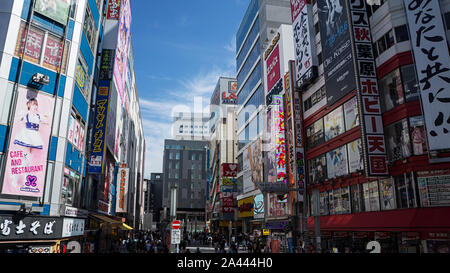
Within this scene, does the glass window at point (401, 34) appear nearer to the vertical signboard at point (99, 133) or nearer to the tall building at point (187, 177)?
the vertical signboard at point (99, 133)

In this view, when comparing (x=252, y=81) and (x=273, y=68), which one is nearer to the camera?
(x=273, y=68)

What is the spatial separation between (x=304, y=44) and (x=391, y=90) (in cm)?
1436

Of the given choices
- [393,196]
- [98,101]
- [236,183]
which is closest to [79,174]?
[98,101]

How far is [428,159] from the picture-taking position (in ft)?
58.2

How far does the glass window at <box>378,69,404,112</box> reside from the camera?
20344 millimetres

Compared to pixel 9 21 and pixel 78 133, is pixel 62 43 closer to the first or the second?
pixel 9 21

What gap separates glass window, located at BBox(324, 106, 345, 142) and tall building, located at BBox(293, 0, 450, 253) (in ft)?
0.29

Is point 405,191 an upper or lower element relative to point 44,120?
lower

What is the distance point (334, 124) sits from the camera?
28.0 metres

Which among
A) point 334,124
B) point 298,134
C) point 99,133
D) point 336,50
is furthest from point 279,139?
point 99,133

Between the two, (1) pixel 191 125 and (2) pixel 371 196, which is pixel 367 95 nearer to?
(2) pixel 371 196

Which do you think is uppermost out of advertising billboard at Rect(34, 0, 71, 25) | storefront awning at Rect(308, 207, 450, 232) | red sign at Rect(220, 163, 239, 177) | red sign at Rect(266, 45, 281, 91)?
red sign at Rect(266, 45, 281, 91)

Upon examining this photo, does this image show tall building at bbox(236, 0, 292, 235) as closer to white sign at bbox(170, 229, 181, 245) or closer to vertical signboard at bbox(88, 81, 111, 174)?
vertical signboard at bbox(88, 81, 111, 174)

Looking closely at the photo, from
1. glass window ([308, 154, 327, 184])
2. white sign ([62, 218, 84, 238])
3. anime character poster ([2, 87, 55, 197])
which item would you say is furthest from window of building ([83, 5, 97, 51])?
glass window ([308, 154, 327, 184])
